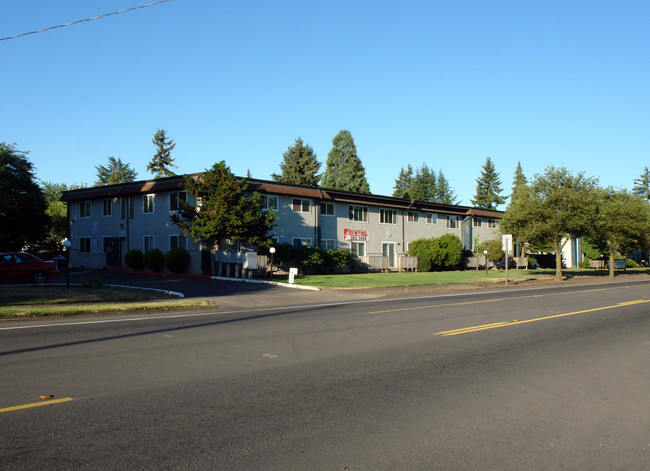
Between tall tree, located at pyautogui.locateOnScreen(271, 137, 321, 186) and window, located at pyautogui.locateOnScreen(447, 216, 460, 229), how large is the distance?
120 ft

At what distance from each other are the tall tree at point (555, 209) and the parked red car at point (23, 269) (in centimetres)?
2955

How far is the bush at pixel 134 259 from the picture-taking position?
36.4m

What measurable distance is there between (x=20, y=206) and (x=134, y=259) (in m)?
18.1

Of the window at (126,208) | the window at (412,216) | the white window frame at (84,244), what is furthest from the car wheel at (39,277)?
the window at (412,216)

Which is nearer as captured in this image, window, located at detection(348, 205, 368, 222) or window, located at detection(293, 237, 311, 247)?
window, located at detection(293, 237, 311, 247)

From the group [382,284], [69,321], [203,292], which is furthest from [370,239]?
[69,321]

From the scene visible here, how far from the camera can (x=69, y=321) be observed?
1314 cm

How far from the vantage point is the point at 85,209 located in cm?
4288

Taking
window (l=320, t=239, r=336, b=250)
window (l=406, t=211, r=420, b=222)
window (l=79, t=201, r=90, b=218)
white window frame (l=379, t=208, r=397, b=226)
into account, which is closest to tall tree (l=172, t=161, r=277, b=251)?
window (l=320, t=239, r=336, b=250)

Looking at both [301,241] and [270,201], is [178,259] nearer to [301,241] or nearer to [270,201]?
[270,201]

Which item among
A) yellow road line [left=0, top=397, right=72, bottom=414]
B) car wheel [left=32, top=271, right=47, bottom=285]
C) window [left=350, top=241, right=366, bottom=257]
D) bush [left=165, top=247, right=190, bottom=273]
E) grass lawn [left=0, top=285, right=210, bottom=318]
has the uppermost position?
window [left=350, top=241, right=366, bottom=257]

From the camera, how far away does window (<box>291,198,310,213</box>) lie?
1519 inches

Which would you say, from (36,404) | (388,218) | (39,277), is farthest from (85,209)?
(36,404)

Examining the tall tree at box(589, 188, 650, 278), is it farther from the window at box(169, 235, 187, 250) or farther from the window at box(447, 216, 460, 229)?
the window at box(169, 235, 187, 250)
